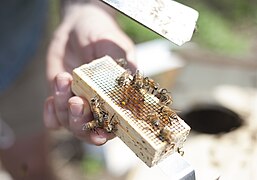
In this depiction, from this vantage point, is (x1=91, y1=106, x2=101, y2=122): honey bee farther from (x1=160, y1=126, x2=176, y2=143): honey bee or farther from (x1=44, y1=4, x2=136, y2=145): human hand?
(x1=160, y1=126, x2=176, y2=143): honey bee

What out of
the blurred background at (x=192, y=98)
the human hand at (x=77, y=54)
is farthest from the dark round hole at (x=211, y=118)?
the human hand at (x=77, y=54)

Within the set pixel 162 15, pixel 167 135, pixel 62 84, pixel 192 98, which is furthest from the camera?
pixel 192 98

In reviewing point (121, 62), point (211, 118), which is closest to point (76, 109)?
point (121, 62)

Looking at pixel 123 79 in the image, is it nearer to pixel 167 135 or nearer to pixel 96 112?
pixel 96 112

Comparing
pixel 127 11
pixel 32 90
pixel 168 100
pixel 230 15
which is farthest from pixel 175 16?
pixel 230 15

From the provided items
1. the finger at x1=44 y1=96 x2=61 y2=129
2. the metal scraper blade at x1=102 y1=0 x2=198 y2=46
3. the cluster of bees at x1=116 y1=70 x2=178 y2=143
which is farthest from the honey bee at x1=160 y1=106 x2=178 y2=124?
the finger at x1=44 y1=96 x2=61 y2=129

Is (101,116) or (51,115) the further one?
(51,115)

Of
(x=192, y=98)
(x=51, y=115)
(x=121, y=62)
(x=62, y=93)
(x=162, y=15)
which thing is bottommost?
(x=192, y=98)
